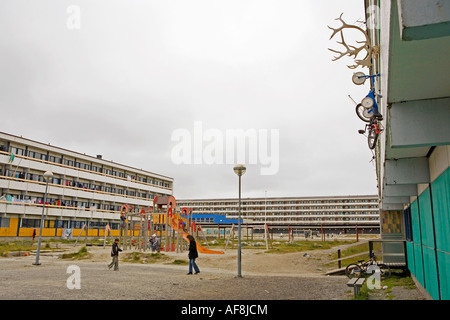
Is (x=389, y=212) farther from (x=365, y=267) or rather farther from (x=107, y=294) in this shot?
(x=107, y=294)

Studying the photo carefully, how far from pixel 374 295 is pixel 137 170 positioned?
219 feet

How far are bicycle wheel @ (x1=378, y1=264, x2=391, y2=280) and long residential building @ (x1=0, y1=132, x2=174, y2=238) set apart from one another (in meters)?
43.4

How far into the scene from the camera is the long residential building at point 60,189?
45625 millimetres

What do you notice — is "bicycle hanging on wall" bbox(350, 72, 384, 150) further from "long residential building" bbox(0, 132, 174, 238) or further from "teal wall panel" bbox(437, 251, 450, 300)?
"long residential building" bbox(0, 132, 174, 238)

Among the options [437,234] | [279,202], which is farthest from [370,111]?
[279,202]

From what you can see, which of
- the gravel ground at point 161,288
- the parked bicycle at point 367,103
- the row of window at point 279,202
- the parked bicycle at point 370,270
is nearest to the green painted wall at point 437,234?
the parked bicycle at point 367,103

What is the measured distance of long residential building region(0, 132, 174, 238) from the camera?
45.6 meters

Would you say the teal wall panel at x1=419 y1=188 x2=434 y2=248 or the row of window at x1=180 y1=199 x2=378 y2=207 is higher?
the row of window at x1=180 y1=199 x2=378 y2=207

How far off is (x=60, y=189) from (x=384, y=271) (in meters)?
49.3

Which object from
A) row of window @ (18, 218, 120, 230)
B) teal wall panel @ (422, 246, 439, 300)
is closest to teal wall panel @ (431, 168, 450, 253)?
teal wall panel @ (422, 246, 439, 300)

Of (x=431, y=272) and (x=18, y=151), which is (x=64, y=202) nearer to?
(x=18, y=151)

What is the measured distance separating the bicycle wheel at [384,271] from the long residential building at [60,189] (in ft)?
142

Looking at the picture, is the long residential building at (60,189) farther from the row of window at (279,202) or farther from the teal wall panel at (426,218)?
the row of window at (279,202)

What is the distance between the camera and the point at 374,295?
11.0 metres
